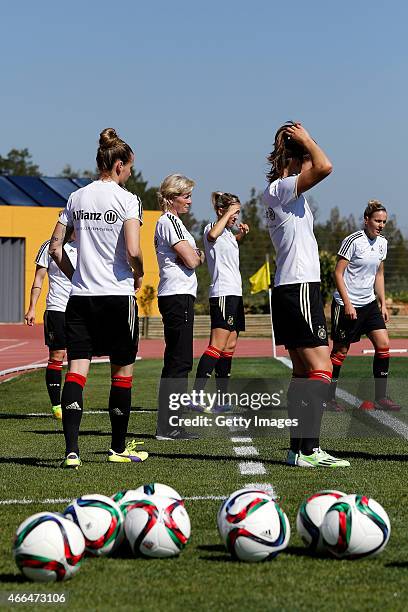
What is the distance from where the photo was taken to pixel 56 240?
7352 mm

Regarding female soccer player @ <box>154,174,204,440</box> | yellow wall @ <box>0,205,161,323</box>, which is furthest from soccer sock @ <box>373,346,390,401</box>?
yellow wall @ <box>0,205,161,323</box>

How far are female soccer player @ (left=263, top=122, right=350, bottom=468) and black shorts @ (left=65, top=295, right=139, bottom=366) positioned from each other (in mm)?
990

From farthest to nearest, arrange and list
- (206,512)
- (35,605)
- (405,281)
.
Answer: (405,281) → (206,512) → (35,605)

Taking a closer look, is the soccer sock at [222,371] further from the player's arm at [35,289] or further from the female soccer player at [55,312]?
the player's arm at [35,289]

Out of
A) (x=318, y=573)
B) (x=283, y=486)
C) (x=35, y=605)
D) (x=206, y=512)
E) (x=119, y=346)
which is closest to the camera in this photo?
(x=35, y=605)

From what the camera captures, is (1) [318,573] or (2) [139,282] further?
(2) [139,282]

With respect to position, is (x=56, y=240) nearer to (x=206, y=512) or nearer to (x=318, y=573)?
(x=206, y=512)

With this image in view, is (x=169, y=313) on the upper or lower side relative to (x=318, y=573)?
upper

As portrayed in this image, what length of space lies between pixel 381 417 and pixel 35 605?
6726mm

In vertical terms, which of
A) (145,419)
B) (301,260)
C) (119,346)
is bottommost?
(145,419)

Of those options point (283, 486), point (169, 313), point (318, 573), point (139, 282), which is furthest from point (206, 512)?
point (169, 313)

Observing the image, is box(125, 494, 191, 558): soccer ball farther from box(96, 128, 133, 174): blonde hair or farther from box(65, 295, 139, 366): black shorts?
box(96, 128, 133, 174): blonde hair

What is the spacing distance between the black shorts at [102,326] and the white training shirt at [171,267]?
1.71 meters

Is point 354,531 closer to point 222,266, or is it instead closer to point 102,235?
point 102,235
